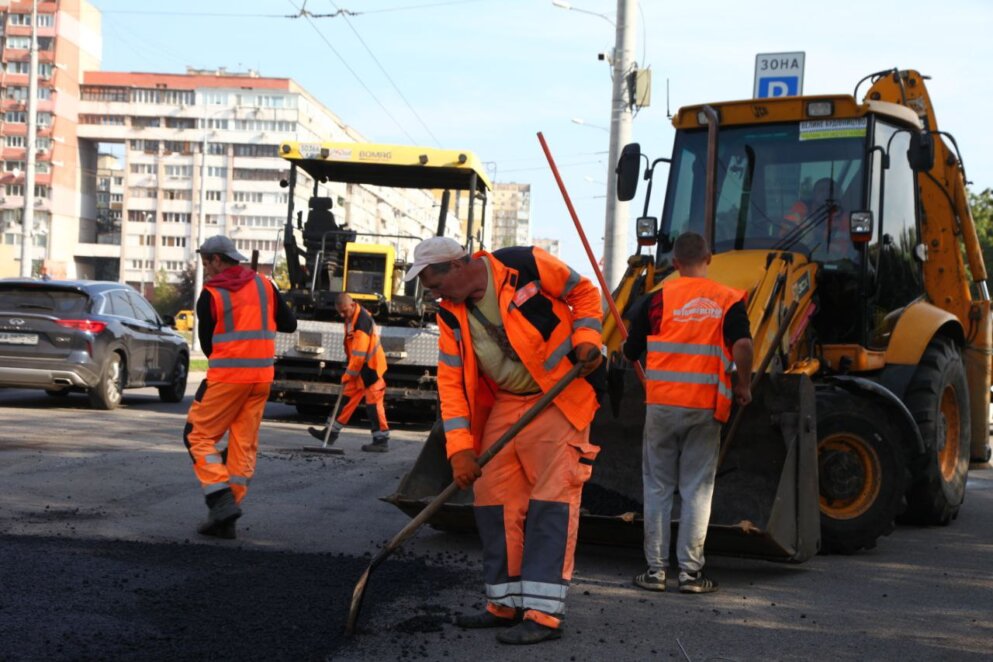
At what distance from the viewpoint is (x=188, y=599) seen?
219 inches

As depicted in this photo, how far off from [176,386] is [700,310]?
12.6 meters

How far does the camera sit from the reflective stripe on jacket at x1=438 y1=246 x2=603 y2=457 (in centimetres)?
546

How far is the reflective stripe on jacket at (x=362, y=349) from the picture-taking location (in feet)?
42.5

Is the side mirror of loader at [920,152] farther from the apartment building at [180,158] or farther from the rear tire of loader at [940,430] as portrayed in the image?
the apartment building at [180,158]

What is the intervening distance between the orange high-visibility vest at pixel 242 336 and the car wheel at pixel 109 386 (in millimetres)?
7785

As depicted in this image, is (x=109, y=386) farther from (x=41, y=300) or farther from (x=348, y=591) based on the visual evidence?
(x=348, y=591)

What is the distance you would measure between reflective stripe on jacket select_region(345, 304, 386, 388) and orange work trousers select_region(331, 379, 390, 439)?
0.07 metres

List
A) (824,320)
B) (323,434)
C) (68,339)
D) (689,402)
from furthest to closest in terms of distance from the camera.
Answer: (68,339) → (323,434) → (824,320) → (689,402)

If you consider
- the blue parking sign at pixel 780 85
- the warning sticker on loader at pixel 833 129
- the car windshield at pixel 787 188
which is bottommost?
the car windshield at pixel 787 188

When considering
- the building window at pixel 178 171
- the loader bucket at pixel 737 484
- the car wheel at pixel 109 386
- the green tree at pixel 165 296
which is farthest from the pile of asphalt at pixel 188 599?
the building window at pixel 178 171

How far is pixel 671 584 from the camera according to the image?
21.9 feet

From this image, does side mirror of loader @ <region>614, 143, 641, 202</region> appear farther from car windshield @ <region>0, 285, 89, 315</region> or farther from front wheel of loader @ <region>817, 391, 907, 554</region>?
car windshield @ <region>0, 285, 89, 315</region>

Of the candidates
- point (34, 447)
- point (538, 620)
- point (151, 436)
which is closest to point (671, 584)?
point (538, 620)

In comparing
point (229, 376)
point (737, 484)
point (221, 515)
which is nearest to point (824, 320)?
point (737, 484)
